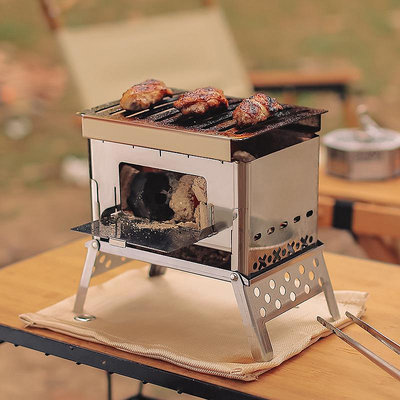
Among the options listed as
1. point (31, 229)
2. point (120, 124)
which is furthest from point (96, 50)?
point (120, 124)

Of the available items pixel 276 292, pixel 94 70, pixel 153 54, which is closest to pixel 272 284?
pixel 276 292

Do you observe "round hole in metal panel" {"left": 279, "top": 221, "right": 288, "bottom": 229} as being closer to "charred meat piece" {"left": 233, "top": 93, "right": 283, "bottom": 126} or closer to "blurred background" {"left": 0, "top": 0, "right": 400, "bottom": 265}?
"charred meat piece" {"left": 233, "top": 93, "right": 283, "bottom": 126}

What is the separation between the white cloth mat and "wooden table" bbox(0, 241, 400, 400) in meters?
0.02

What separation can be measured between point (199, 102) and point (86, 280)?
44 cm

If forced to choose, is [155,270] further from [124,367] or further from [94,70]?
[94,70]

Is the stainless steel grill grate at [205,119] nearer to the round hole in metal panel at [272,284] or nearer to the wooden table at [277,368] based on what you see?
the round hole in metal panel at [272,284]

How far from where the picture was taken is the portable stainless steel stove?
1.42 meters

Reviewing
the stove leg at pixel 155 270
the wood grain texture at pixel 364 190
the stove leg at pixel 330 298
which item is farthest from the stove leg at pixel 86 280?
the wood grain texture at pixel 364 190

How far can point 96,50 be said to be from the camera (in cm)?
340

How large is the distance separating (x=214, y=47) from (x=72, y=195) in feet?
3.91

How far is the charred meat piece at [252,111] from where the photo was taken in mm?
1424

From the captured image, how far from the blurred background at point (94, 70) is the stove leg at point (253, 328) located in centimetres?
200

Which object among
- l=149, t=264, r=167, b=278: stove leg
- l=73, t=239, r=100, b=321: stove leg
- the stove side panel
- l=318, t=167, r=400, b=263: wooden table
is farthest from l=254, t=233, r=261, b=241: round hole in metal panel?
l=318, t=167, r=400, b=263: wooden table

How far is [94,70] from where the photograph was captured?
3.35 meters
